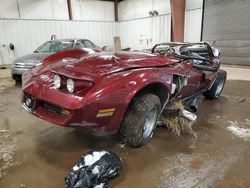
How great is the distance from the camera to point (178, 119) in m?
2.79

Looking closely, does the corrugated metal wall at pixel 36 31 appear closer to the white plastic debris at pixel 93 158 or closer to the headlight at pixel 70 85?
the headlight at pixel 70 85

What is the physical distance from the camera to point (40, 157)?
2.27 metres

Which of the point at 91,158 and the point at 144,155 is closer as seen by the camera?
the point at 91,158

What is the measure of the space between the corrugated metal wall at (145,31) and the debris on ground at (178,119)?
30.1 ft

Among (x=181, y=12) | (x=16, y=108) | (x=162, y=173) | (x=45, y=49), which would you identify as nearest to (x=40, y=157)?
(x=162, y=173)

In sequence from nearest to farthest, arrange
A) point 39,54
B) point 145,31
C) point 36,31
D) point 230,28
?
1. point 39,54
2. point 230,28
3. point 36,31
4. point 145,31

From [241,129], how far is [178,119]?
91 cm

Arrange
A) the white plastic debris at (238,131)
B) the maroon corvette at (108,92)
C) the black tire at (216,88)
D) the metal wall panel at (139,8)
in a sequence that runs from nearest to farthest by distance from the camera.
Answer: the maroon corvette at (108,92), the white plastic debris at (238,131), the black tire at (216,88), the metal wall panel at (139,8)

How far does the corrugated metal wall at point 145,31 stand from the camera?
37.4ft

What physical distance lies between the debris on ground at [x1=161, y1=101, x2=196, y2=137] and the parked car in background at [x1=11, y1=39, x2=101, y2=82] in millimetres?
3972

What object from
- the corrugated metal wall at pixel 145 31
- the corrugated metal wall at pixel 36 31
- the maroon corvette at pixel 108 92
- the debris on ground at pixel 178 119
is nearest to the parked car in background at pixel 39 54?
the maroon corvette at pixel 108 92

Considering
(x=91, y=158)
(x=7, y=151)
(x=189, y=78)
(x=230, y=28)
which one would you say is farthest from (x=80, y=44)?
(x=230, y=28)

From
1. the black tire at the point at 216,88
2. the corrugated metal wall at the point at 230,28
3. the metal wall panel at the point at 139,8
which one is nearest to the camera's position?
the black tire at the point at 216,88

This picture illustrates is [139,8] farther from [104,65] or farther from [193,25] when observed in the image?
[104,65]
